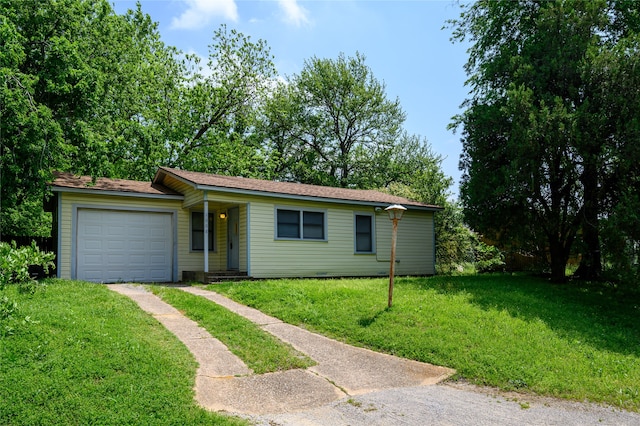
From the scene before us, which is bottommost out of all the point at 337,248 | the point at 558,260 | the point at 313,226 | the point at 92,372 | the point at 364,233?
the point at 92,372

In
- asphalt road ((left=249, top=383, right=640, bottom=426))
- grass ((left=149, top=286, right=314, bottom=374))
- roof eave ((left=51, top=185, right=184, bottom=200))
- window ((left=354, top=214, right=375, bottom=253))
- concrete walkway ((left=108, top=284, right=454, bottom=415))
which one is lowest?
asphalt road ((left=249, top=383, right=640, bottom=426))

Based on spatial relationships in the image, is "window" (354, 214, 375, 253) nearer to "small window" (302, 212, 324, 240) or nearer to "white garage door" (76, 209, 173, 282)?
"small window" (302, 212, 324, 240)

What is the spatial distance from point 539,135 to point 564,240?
3709 millimetres

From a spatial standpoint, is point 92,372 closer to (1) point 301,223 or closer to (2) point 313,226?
(1) point 301,223

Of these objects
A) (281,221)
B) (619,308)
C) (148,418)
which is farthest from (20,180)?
(619,308)

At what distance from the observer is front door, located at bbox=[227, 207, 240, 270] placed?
14898 millimetres

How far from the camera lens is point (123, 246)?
1399 cm

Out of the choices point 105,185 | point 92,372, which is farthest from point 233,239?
point 92,372

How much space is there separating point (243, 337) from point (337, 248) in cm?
867

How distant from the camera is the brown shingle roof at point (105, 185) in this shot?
13.2 metres

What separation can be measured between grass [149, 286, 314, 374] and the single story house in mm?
4075

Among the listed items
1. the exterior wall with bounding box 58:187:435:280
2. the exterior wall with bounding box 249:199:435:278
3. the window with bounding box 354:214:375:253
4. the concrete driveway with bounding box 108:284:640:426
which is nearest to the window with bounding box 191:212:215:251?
the exterior wall with bounding box 58:187:435:280

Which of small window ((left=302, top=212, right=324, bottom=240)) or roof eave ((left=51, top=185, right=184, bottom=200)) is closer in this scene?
roof eave ((left=51, top=185, right=184, bottom=200))

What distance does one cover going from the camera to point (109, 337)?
6.37 meters
